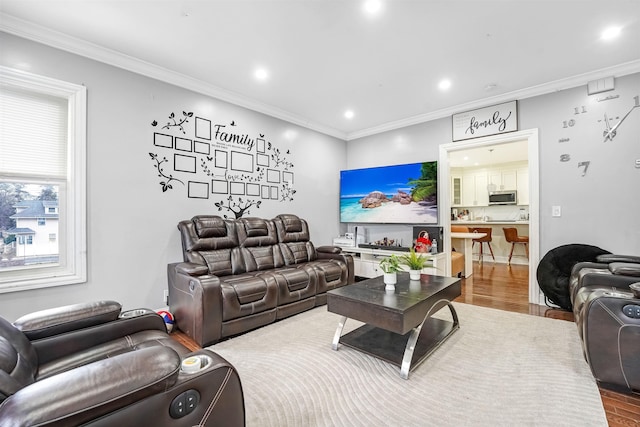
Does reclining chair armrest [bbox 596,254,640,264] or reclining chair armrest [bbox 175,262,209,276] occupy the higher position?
reclining chair armrest [bbox 596,254,640,264]

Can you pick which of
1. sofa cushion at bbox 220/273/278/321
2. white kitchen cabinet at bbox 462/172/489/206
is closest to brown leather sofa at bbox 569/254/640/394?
sofa cushion at bbox 220/273/278/321

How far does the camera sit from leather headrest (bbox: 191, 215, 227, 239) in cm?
333

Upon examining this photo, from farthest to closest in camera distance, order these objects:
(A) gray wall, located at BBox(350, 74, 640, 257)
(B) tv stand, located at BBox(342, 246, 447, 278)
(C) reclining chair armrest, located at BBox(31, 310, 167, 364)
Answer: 1. (B) tv stand, located at BBox(342, 246, 447, 278)
2. (A) gray wall, located at BBox(350, 74, 640, 257)
3. (C) reclining chair armrest, located at BBox(31, 310, 167, 364)

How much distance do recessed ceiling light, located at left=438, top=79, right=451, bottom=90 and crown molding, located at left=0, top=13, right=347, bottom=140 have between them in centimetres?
229

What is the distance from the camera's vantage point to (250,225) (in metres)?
3.81

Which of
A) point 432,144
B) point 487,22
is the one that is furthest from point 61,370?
point 432,144

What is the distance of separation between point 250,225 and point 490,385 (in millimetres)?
2997

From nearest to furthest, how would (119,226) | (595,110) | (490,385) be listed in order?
(490,385) < (119,226) < (595,110)

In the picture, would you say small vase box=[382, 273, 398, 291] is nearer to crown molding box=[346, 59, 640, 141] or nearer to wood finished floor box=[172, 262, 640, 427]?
wood finished floor box=[172, 262, 640, 427]

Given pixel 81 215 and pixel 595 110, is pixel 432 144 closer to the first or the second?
pixel 595 110

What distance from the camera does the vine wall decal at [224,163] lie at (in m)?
3.35

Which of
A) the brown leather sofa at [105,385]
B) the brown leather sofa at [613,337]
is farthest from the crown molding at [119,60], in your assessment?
the brown leather sofa at [613,337]

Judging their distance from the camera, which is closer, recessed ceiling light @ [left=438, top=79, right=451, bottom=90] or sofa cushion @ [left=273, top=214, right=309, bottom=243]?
recessed ceiling light @ [left=438, top=79, right=451, bottom=90]

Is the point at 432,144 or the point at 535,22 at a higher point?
the point at 535,22
